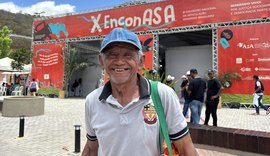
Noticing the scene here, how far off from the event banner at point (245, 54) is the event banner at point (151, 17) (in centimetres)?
73

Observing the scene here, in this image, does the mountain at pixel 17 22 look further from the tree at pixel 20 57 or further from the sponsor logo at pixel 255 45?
the sponsor logo at pixel 255 45

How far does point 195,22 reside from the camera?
14.4 meters

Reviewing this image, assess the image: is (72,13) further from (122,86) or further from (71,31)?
→ (122,86)

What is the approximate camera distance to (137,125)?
133 centimetres

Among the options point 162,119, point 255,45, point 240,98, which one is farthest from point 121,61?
point 255,45

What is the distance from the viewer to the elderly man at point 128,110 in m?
1.33

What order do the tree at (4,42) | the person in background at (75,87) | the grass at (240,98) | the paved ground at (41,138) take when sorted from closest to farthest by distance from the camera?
the paved ground at (41,138) → the grass at (240,98) → the person in background at (75,87) → the tree at (4,42)

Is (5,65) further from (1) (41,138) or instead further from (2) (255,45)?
(2) (255,45)

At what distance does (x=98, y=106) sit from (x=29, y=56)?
17315mm

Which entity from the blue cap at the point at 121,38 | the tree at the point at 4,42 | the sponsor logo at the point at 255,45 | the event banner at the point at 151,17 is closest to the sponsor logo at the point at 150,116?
the blue cap at the point at 121,38

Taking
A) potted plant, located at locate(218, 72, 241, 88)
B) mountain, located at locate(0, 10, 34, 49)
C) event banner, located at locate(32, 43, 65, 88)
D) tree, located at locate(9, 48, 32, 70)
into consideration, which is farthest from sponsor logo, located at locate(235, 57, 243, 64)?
mountain, located at locate(0, 10, 34, 49)

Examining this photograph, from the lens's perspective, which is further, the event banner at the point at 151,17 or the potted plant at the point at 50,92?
the potted plant at the point at 50,92

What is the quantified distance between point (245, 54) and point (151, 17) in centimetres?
593

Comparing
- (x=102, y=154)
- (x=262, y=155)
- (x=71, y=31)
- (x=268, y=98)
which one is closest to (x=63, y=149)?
(x=262, y=155)
